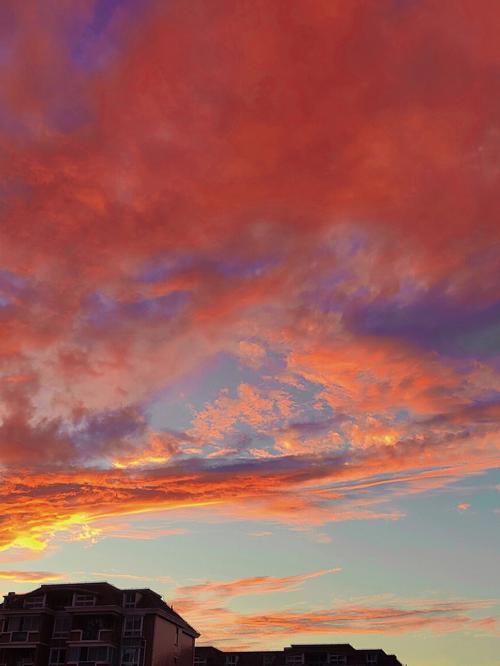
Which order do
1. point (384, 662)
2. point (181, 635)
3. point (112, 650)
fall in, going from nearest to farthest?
point (112, 650) < point (181, 635) < point (384, 662)

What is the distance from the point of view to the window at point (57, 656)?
3447 inches

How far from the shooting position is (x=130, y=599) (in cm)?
9069

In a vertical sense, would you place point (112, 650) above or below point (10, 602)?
below

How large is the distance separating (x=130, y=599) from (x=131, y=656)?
7126 millimetres

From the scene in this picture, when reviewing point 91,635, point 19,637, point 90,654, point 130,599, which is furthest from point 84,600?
point 19,637

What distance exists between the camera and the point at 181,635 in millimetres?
99875

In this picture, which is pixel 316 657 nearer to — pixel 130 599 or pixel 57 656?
pixel 130 599

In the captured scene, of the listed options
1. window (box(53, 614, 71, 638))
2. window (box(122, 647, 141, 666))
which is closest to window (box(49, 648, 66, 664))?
window (box(53, 614, 71, 638))

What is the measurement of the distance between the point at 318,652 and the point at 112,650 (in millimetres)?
53505

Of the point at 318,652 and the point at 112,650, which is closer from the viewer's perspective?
the point at 112,650

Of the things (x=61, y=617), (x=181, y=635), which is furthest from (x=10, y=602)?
(x=181, y=635)

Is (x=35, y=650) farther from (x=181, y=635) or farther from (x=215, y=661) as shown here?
(x=215, y=661)

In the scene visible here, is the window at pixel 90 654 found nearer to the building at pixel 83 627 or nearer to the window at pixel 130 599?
the building at pixel 83 627

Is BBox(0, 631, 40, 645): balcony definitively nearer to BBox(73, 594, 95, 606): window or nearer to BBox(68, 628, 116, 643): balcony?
BBox(68, 628, 116, 643): balcony
